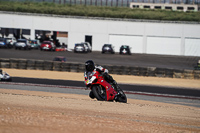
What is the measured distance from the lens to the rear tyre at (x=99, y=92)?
1178 centimetres

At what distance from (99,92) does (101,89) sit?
0.11 metres

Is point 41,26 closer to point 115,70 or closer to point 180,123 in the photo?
point 115,70

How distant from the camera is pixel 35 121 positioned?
732 centimetres

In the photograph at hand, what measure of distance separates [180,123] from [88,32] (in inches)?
2082

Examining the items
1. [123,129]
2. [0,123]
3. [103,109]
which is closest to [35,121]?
[0,123]

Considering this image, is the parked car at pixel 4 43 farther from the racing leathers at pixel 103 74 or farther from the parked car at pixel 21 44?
the racing leathers at pixel 103 74

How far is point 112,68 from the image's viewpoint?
2769 centimetres

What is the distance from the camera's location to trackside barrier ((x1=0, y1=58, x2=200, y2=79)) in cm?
2764

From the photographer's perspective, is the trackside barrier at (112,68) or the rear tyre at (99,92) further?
the trackside barrier at (112,68)

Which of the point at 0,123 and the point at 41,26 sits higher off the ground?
the point at 41,26

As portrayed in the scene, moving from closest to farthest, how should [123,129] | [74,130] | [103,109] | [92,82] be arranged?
1. [74,130]
2. [123,129]
3. [103,109]
4. [92,82]

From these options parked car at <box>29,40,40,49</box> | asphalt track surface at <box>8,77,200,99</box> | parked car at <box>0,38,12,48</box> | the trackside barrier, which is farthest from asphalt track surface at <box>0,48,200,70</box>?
asphalt track surface at <box>8,77,200,99</box>

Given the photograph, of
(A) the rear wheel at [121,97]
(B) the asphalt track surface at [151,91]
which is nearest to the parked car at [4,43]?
(B) the asphalt track surface at [151,91]

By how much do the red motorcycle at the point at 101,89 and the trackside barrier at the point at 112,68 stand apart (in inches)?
603
